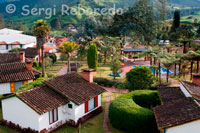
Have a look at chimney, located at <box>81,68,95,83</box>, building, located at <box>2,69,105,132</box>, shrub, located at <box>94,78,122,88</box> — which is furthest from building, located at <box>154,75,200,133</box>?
shrub, located at <box>94,78,122,88</box>

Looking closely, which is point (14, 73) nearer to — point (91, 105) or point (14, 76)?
point (14, 76)

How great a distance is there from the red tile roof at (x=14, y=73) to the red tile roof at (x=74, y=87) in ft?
27.0

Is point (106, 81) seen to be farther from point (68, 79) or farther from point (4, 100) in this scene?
point (4, 100)

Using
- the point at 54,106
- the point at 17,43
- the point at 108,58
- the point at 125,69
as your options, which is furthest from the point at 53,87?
the point at 17,43

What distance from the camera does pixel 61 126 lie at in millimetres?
19062

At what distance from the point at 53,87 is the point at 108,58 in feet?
106

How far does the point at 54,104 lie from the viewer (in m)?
18.2

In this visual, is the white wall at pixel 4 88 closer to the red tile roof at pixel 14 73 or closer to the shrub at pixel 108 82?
the red tile roof at pixel 14 73

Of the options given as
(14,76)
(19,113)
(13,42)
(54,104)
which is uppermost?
(13,42)

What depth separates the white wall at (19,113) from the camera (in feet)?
56.3

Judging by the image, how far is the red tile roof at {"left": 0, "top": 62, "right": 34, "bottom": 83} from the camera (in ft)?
90.6

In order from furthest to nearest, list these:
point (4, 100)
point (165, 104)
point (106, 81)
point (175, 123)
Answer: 1. point (106, 81)
2. point (4, 100)
3. point (165, 104)
4. point (175, 123)

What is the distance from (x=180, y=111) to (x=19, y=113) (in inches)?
476

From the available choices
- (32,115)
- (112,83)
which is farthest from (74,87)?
(112,83)
